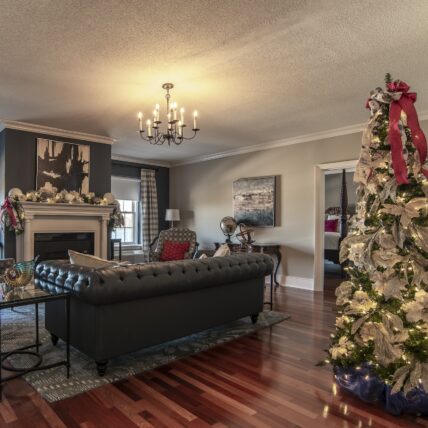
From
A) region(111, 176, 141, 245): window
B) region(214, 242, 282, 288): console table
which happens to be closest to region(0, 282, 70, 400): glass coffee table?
region(214, 242, 282, 288): console table

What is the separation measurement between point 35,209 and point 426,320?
5.08 m

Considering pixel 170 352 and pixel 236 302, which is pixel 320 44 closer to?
pixel 236 302

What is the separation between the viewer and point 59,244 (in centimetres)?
555

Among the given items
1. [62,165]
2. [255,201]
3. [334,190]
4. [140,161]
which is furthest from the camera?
[334,190]

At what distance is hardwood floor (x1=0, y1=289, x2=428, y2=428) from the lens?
201 centimetres

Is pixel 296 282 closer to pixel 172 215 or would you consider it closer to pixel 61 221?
pixel 172 215

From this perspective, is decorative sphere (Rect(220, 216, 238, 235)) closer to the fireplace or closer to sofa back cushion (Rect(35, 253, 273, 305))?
the fireplace

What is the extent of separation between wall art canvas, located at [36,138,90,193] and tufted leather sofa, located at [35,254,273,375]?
287 centimetres

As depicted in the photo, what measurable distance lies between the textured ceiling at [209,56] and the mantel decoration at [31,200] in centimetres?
111

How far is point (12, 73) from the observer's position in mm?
3367

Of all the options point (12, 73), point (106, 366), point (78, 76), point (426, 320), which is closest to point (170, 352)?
point (106, 366)

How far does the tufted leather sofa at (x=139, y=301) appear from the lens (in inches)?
97.9

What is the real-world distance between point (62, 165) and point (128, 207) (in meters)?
2.47

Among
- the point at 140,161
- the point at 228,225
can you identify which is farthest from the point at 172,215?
the point at 228,225
